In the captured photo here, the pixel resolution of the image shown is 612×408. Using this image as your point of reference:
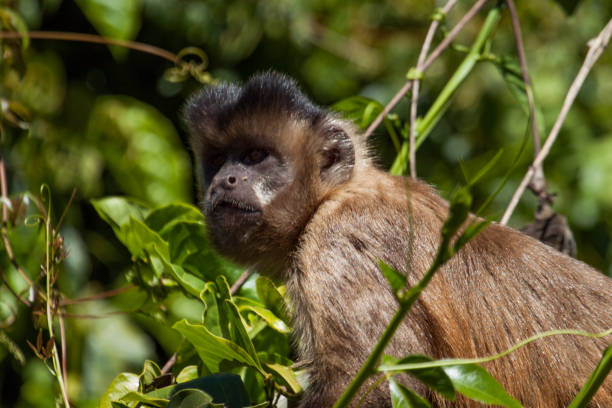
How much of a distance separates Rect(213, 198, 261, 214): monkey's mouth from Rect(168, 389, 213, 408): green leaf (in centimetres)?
138

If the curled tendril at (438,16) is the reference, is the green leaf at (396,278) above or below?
below

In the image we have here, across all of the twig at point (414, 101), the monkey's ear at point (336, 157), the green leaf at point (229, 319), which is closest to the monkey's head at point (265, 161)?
the monkey's ear at point (336, 157)

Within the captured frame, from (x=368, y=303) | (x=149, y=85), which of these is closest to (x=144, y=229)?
(x=368, y=303)

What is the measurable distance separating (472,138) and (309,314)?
374 cm

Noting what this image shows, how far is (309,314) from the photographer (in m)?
2.62

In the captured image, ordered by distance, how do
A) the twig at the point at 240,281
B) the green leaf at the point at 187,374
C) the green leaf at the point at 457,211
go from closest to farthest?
the green leaf at the point at 457,211, the green leaf at the point at 187,374, the twig at the point at 240,281

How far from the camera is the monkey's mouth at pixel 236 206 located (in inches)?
119

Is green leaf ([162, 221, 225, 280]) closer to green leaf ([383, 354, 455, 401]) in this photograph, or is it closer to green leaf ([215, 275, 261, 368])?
green leaf ([215, 275, 261, 368])

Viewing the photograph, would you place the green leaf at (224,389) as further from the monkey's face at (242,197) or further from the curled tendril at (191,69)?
the curled tendril at (191,69)

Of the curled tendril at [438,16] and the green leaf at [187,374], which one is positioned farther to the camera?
the curled tendril at [438,16]

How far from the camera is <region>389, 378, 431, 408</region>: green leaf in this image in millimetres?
1360

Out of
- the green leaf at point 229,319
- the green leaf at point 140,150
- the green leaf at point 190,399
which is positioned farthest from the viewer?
the green leaf at point 140,150

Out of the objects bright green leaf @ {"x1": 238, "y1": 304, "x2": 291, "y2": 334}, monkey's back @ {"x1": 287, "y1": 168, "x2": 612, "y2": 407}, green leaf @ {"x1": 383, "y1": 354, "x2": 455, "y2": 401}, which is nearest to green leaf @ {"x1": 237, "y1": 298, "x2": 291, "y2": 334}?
bright green leaf @ {"x1": 238, "y1": 304, "x2": 291, "y2": 334}

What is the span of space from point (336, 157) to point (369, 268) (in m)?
0.77
